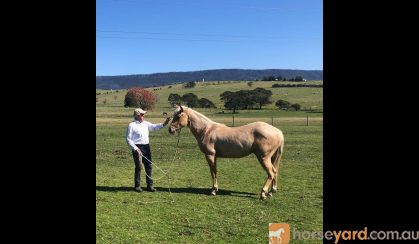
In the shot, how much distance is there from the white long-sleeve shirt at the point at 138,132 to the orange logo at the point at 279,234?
3749 millimetres

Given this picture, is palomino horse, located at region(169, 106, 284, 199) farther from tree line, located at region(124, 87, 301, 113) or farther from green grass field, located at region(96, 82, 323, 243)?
tree line, located at region(124, 87, 301, 113)

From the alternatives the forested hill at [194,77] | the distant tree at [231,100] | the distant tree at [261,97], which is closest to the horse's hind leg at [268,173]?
the distant tree at [231,100]

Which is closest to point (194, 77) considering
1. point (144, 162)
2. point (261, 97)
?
point (261, 97)

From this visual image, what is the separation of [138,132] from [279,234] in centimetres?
427

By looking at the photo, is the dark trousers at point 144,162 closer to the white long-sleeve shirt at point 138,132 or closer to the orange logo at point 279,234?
the white long-sleeve shirt at point 138,132

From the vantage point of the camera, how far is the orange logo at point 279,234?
5.11 meters

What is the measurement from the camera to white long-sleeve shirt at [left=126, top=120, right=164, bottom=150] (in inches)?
329

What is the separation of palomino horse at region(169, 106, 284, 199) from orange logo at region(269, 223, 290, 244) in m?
2.22

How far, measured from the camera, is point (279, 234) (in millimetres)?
5277

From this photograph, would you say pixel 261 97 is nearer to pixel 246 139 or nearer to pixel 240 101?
pixel 240 101
